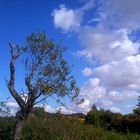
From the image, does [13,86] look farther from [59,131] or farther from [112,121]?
[112,121]

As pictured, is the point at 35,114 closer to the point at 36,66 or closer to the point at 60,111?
the point at 60,111

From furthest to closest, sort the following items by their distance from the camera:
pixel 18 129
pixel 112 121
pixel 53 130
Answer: pixel 112 121
pixel 53 130
pixel 18 129

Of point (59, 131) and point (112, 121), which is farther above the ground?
point (112, 121)

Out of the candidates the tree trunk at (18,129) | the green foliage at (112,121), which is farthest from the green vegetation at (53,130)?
the green foliage at (112,121)

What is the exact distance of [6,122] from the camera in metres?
25.3

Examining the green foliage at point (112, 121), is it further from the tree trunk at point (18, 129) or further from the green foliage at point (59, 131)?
the tree trunk at point (18, 129)

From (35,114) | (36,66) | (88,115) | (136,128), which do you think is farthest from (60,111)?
(88,115)

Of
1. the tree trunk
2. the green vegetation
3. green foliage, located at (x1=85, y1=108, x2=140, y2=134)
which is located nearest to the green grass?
the green vegetation

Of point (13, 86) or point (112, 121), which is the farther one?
point (112, 121)

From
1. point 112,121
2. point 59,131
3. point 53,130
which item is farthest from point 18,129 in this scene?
point 112,121

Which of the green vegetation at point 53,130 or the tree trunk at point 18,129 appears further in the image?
the green vegetation at point 53,130

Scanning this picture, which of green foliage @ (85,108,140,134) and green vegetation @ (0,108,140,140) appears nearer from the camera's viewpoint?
green vegetation @ (0,108,140,140)

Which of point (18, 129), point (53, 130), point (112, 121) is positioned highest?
point (112, 121)

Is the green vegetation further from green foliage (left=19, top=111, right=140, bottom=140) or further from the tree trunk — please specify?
the tree trunk
